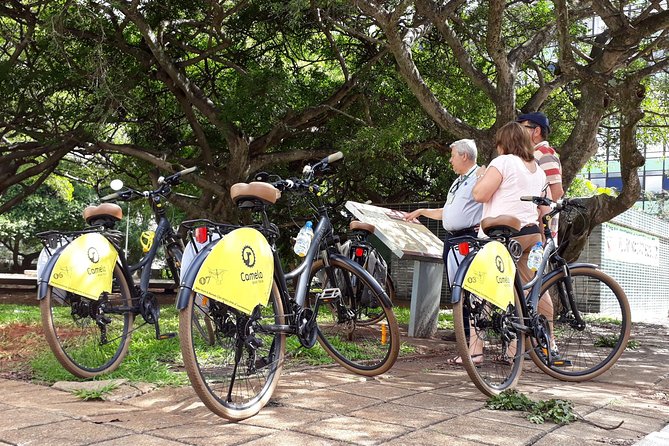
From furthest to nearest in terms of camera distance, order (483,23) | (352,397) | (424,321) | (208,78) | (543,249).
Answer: (208,78) < (483,23) < (424,321) < (543,249) < (352,397)

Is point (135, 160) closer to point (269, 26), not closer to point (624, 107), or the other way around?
point (269, 26)

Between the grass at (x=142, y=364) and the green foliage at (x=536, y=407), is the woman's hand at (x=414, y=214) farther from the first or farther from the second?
the grass at (x=142, y=364)

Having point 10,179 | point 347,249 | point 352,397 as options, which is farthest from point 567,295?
point 10,179

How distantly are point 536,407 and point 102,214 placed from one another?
3.11 m

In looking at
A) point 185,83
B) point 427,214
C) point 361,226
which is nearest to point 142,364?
point 361,226

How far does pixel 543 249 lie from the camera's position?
5387 millimetres

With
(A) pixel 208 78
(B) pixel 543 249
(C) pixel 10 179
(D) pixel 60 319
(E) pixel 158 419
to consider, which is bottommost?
(E) pixel 158 419

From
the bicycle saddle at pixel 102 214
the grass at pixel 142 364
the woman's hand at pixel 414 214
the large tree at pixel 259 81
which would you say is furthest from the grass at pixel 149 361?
the large tree at pixel 259 81

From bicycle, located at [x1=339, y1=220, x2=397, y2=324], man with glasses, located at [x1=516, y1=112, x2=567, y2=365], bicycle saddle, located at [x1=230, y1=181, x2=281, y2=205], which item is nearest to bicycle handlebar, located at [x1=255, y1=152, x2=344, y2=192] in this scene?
bicycle saddle, located at [x1=230, y1=181, x2=281, y2=205]

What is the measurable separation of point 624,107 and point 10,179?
41.6 ft

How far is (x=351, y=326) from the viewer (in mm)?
5078

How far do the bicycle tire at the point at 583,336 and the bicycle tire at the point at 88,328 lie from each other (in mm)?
2936

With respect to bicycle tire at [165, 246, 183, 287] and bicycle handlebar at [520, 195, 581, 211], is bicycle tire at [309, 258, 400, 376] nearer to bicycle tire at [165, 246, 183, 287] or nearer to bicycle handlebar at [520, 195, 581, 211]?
bicycle tire at [165, 246, 183, 287]

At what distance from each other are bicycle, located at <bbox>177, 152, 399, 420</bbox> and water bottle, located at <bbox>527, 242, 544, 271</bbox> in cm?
118
